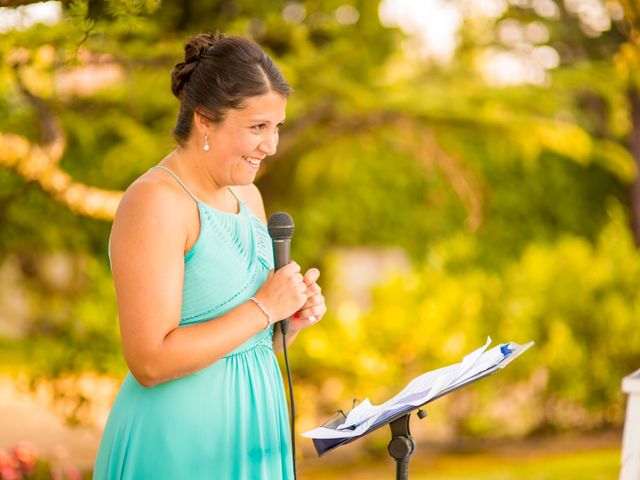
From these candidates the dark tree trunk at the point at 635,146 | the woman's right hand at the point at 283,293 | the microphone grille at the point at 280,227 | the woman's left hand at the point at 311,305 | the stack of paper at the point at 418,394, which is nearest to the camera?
the stack of paper at the point at 418,394

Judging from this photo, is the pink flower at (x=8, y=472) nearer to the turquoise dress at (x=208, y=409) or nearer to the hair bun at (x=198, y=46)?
the turquoise dress at (x=208, y=409)

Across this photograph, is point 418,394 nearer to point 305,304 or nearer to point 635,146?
point 305,304

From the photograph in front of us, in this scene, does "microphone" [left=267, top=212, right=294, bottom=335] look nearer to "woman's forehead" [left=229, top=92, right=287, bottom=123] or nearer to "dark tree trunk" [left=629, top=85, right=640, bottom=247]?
"woman's forehead" [left=229, top=92, right=287, bottom=123]

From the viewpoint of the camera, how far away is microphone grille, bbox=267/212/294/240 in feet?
7.63

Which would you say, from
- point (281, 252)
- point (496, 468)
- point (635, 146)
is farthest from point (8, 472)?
point (635, 146)

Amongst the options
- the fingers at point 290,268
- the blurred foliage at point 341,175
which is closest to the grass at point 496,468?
the blurred foliage at point 341,175

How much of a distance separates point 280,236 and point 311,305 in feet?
0.64

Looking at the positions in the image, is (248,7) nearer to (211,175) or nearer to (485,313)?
(485,313)

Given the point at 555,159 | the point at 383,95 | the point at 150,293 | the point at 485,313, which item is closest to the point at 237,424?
the point at 150,293

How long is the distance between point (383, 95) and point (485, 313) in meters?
2.08

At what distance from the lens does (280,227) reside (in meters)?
2.33

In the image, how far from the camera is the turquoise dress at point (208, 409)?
84.4 inches

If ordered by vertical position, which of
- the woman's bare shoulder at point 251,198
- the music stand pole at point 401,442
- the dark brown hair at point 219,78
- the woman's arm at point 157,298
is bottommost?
the music stand pole at point 401,442

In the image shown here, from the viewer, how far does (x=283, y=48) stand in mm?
7684
